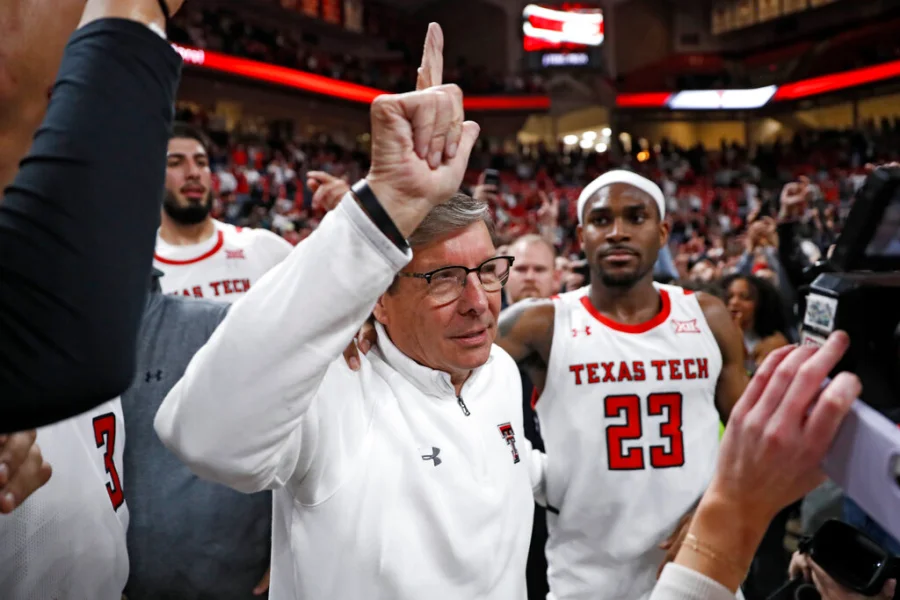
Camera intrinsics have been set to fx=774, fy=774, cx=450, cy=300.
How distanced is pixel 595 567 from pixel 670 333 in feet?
3.06

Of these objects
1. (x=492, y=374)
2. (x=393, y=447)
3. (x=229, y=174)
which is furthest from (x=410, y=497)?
(x=229, y=174)

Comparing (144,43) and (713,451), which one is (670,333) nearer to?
(713,451)

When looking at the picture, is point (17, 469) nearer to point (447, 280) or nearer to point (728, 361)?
point (447, 280)

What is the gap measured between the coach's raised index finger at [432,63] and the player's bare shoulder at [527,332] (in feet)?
6.00

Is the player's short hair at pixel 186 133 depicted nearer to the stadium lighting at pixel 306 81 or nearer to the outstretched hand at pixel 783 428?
the outstretched hand at pixel 783 428

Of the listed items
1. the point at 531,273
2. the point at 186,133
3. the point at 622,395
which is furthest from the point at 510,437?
the point at 186,133

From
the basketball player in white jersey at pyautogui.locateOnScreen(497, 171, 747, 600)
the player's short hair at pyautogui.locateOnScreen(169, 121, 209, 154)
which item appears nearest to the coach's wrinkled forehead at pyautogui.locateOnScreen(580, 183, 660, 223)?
the basketball player in white jersey at pyautogui.locateOnScreen(497, 171, 747, 600)

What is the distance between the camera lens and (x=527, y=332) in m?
3.06

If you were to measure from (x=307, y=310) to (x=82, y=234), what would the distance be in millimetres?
351

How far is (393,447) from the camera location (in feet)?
5.21

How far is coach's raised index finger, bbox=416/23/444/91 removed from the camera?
4.09 ft

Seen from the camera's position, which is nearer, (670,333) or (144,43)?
(144,43)

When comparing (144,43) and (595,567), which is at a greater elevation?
(144,43)

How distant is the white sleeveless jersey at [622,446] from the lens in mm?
2801
